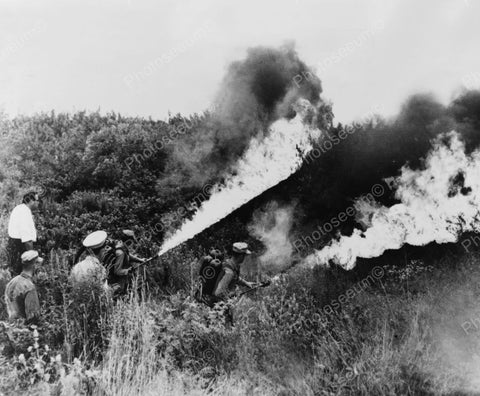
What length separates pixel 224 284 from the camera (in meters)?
7.11

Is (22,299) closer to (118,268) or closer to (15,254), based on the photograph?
(118,268)

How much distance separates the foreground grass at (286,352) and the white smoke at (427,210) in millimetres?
3210

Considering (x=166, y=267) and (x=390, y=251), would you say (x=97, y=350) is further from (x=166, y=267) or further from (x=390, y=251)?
(x=390, y=251)

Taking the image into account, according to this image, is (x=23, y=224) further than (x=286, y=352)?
Yes

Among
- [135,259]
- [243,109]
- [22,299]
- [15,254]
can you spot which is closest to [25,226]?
[15,254]

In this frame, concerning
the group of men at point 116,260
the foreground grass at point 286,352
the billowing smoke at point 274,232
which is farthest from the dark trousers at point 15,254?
the billowing smoke at point 274,232

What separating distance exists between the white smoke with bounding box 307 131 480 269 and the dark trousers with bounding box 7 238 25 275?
5.34 metres

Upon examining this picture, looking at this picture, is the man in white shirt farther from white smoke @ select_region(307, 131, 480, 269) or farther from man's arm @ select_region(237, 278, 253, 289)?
white smoke @ select_region(307, 131, 480, 269)

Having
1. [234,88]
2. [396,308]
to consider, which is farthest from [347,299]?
[234,88]

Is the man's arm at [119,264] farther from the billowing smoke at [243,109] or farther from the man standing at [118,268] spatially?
the billowing smoke at [243,109]

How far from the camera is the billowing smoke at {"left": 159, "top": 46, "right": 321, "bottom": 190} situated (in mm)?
12164

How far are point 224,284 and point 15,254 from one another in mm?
3169

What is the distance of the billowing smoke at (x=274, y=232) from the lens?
11086mm

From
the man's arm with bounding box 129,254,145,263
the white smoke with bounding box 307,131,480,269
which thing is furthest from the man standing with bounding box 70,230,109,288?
the white smoke with bounding box 307,131,480,269
